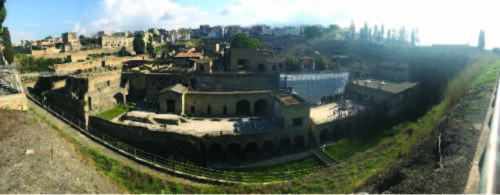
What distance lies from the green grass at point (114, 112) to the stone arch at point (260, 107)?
14347mm

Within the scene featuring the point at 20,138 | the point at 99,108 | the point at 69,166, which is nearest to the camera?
the point at 69,166

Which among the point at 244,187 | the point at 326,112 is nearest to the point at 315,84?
the point at 326,112

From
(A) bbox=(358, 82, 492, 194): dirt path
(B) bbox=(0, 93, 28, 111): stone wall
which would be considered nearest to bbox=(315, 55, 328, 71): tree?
(A) bbox=(358, 82, 492, 194): dirt path

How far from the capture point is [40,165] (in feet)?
42.6

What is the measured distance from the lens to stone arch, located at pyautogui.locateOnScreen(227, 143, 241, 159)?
29934mm

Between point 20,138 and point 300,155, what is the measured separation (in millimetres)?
21409

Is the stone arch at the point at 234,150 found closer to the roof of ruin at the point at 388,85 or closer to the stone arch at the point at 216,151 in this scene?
the stone arch at the point at 216,151

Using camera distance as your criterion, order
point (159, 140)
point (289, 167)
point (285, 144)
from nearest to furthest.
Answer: point (289, 167) < point (159, 140) < point (285, 144)

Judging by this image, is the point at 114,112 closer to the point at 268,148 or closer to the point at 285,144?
the point at 268,148

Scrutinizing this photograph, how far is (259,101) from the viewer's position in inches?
1489

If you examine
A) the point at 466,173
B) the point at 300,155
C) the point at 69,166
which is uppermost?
the point at 466,173

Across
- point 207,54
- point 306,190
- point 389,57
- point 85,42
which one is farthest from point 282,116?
point 85,42

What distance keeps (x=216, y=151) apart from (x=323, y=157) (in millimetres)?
9374

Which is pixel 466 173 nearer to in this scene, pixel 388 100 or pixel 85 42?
pixel 388 100
